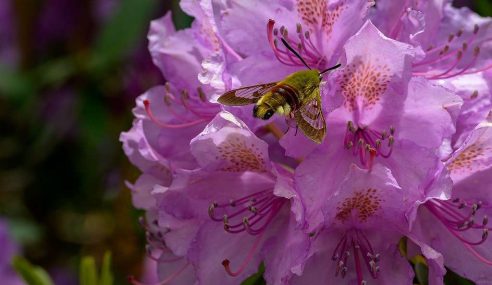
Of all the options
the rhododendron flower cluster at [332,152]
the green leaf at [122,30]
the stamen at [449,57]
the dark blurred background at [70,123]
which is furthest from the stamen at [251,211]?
the green leaf at [122,30]

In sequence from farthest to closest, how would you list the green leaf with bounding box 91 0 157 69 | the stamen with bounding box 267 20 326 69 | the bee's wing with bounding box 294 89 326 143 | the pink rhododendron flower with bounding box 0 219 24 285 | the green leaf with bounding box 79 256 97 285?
the green leaf with bounding box 91 0 157 69
the pink rhododendron flower with bounding box 0 219 24 285
the green leaf with bounding box 79 256 97 285
the stamen with bounding box 267 20 326 69
the bee's wing with bounding box 294 89 326 143

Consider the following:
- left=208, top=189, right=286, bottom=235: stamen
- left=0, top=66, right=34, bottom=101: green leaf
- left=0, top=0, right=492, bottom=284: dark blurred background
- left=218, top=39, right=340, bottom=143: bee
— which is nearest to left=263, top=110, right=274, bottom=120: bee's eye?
left=218, top=39, right=340, bottom=143: bee

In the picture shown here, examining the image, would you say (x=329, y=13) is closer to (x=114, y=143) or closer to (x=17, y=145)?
(x=114, y=143)

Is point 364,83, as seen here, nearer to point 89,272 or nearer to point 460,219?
point 460,219

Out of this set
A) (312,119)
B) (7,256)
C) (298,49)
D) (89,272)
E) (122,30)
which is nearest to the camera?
(312,119)

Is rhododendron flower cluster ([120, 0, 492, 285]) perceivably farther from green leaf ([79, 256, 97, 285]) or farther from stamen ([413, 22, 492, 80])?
green leaf ([79, 256, 97, 285])

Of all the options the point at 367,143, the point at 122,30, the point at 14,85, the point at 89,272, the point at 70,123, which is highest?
the point at 367,143

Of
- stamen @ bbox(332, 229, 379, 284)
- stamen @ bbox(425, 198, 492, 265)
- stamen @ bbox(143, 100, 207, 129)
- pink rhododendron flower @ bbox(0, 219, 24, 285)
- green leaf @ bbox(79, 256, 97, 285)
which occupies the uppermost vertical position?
stamen @ bbox(143, 100, 207, 129)

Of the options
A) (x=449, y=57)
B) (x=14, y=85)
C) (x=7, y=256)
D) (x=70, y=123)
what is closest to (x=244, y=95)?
(x=449, y=57)
